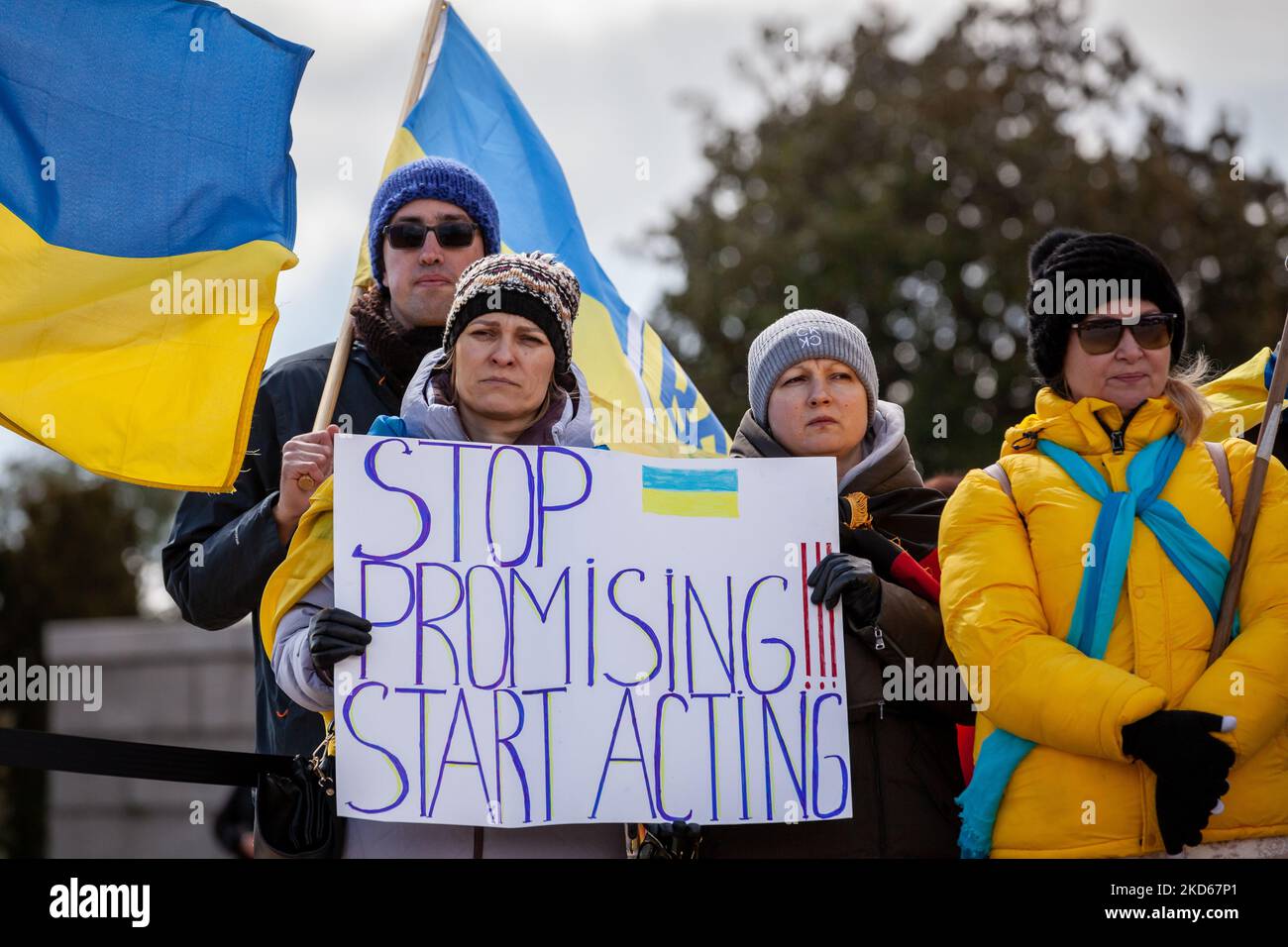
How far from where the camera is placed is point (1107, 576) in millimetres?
3191

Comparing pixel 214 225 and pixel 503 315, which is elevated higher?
pixel 214 225

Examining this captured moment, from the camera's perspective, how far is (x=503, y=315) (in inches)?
141

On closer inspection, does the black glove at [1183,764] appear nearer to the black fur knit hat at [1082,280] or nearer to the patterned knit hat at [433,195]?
the black fur knit hat at [1082,280]

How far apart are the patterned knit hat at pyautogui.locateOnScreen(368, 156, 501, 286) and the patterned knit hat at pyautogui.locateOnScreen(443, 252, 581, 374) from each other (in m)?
0.68

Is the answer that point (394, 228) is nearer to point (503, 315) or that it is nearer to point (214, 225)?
point (214, 225)

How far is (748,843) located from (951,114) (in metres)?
16.1

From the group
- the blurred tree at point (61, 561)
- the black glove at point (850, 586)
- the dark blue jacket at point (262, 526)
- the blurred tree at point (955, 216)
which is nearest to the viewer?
the black glove at point (850, 586)

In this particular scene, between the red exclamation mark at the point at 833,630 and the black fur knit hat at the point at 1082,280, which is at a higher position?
the black fur knit hat at the point at 1082,280

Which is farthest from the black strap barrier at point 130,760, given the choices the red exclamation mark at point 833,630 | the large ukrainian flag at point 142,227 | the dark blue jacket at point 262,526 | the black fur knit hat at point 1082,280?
the black fur knit hat at point 1082,280

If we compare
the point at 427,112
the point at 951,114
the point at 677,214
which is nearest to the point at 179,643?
the point at 677,214

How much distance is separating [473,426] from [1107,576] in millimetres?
1402

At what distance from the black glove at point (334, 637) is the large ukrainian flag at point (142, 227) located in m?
0.87

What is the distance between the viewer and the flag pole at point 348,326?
4029 mm
